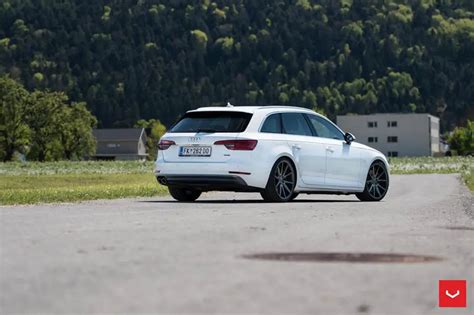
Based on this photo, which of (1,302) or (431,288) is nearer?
(1,302)

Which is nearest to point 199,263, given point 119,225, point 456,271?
point 456,271

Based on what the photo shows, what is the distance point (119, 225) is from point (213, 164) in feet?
20.4

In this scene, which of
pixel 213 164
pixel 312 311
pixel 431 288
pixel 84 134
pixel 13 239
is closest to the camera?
pixel 312 311

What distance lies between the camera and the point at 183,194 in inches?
769

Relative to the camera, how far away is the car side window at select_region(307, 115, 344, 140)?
20016mm

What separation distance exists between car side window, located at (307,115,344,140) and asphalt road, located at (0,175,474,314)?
6.48 metres

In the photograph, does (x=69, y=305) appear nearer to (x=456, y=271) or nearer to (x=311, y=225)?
(x=456, y=271)

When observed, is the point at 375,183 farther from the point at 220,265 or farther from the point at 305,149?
the point at 220,265

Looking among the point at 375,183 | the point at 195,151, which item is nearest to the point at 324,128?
the point at 375,183

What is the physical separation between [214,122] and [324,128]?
259cm

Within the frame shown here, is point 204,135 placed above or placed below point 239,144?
above

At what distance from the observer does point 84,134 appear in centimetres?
13200

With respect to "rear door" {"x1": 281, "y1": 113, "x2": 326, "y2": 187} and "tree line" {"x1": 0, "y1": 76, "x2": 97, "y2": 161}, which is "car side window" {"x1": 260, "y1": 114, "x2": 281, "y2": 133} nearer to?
"rear door" {"x1": 281, "y1": 113, "x2": 326, "y2": 187}

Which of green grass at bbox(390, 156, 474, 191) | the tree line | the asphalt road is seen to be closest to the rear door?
the asphalt road
